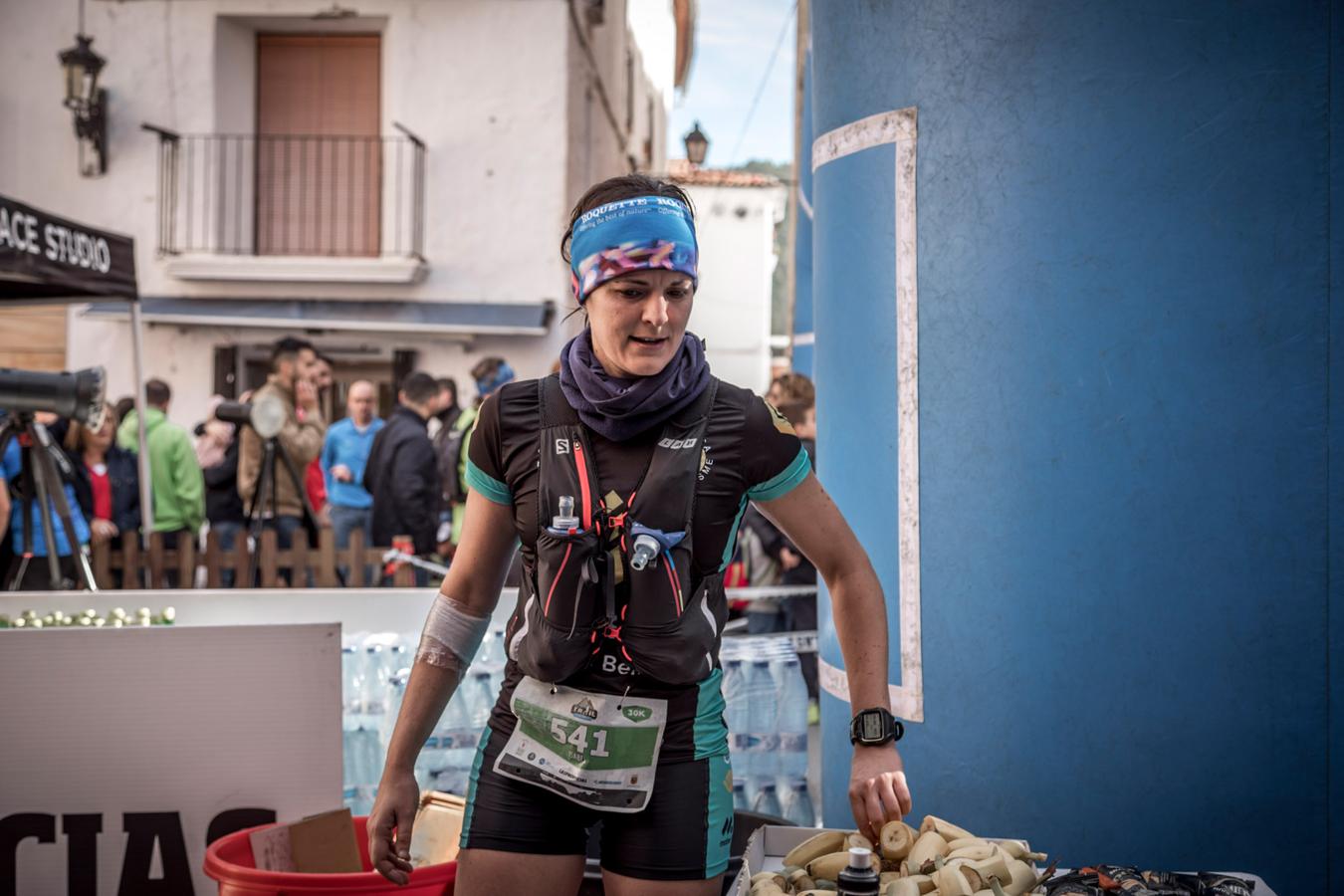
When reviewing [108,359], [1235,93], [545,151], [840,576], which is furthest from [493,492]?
[108,359]

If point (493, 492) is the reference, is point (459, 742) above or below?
below

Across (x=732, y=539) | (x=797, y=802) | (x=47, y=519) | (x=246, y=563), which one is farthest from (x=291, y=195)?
(x=732, y=539)

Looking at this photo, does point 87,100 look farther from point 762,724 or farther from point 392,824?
point 392,824

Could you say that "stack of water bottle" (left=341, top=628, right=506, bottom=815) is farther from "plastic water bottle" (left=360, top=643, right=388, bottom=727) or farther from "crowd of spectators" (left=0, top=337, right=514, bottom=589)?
"crowd of spectators" (left=0, top=337, right=514, bottom=589)

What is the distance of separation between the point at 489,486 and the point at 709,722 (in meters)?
0.60

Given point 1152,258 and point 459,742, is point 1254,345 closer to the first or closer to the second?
point 1152,258

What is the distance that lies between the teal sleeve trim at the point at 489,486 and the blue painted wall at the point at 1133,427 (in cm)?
150

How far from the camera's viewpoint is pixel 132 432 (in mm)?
9906

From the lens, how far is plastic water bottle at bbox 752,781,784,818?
4.89 meters

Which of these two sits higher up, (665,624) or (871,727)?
(665,624)

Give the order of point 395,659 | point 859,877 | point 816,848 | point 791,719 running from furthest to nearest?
1. point 791,719
2. point 395,659
3. point 816,848
4. point 859,877

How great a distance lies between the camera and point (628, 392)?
231cm

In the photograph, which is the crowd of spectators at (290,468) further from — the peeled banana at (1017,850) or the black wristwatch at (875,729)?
the black wristwatch at (875,729)

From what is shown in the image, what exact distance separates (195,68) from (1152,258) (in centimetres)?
1532
